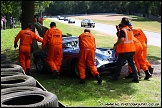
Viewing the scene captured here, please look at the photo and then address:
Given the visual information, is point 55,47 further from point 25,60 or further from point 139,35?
point 139,35

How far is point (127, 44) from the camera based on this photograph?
816cm

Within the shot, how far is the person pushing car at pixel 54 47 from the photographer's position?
9273 millimetres

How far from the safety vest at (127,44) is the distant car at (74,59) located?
2.93ft

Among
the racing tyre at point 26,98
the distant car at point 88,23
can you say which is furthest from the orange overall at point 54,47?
the distant car at point 88,23

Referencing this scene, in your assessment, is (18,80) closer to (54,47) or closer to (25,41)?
(54,47)

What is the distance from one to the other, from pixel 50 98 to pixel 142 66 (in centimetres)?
442

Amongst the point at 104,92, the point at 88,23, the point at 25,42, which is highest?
the point at 88,23

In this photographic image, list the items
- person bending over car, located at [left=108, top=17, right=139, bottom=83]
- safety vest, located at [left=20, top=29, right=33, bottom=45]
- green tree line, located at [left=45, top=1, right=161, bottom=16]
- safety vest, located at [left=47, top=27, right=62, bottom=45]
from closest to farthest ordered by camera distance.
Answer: person bending over car, located at [left=108, top=17, right=139, bottom=83]
safety vest, located at [left=47, top=27, right=62, bottom=45]
safety vest, located at [left=20, top=29, right=33, bottom=45]
green tree line, located at [left=45, top=1, right=161, bottom=16]

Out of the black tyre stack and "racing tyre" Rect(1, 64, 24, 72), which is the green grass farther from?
the black tyre stack

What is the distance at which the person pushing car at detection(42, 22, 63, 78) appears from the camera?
9273mm

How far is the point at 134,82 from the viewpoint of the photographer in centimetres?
839

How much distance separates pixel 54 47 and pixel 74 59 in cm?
72

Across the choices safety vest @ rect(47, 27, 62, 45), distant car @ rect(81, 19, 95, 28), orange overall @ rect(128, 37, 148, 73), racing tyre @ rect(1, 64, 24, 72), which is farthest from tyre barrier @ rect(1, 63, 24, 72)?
distant car @ rect(81, 19, 95, 28)

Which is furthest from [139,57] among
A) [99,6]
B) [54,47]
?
[99,6]
